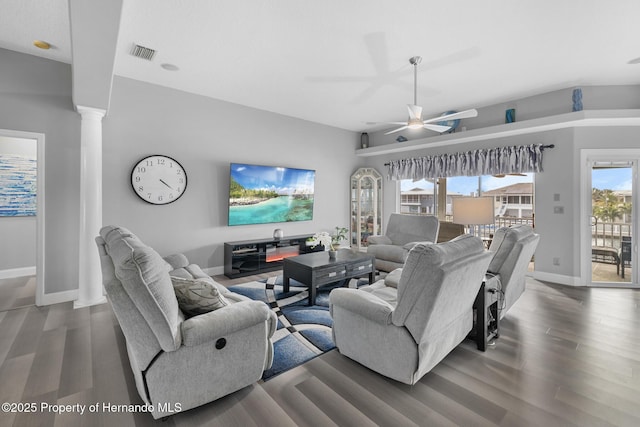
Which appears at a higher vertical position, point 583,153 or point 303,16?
point 303,16

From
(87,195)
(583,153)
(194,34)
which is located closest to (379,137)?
(583,153)

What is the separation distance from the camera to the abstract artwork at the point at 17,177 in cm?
462

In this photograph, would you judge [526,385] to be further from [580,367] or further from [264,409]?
[264,409]

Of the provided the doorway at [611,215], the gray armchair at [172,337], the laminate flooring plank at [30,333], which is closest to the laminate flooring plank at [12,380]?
the laminate flooring plank at [30,333]

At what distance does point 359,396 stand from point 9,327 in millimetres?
3335

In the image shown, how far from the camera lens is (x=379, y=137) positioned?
6.70m

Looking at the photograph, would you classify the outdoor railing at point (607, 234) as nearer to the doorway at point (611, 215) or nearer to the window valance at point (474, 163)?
the doorway at point (611, 215)

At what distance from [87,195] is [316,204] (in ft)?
12.1

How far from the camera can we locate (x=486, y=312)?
2.38m

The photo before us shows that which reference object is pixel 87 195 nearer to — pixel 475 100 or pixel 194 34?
pixel 194 34

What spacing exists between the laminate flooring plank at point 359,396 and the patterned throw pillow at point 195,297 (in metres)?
0.87

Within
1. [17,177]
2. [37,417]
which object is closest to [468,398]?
[37,417]

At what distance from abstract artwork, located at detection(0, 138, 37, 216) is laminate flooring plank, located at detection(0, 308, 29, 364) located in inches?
94.8

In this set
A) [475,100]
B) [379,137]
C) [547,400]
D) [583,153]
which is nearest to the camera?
[547,400]
